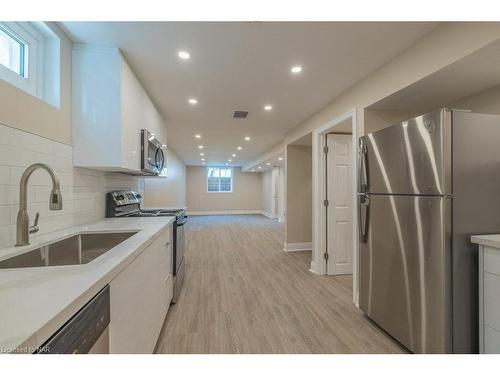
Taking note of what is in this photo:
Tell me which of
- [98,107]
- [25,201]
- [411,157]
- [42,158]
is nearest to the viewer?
[25,201]

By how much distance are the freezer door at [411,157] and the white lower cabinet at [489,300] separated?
16.7 inches

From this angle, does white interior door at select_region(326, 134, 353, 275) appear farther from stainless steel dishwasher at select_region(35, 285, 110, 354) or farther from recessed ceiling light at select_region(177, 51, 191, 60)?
stainless steel dishwasher at select_region(35, 285, 110, 354)

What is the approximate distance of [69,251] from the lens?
57.9 inches

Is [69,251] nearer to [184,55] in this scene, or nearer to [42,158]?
[42,158]

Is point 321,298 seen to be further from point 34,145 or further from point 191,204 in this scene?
point 191,204

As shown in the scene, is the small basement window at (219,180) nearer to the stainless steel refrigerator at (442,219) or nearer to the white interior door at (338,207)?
the white interior door at (338,207)

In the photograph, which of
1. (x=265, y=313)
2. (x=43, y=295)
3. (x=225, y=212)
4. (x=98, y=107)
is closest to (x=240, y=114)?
(x=98, y=107)

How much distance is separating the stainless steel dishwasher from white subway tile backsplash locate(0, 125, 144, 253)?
0.88 metres

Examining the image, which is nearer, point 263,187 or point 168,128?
point 168,128

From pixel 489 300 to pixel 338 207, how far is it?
202 cm

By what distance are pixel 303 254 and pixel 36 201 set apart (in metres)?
3.93

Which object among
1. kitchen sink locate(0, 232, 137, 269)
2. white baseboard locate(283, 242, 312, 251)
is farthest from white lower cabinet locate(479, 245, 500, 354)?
white baseboard locate(283, 242, 312, 251)

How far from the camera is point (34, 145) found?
1.39 metres

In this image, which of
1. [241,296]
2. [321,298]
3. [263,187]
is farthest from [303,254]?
[263,187]
